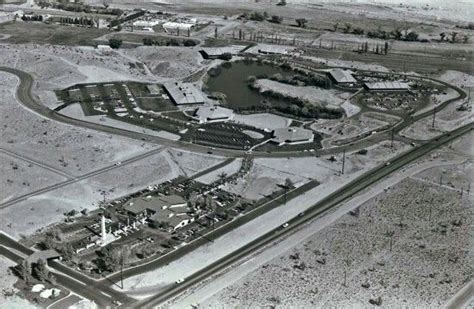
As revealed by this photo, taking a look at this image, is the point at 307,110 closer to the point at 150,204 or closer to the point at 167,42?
the point at 150,204

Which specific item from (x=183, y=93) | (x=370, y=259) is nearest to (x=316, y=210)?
(x=370, y=259)

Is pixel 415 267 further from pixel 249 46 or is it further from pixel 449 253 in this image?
pixel 249 46

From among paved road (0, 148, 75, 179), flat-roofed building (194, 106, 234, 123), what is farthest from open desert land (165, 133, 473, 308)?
flat-roofed building (194, 106, 234, 123)

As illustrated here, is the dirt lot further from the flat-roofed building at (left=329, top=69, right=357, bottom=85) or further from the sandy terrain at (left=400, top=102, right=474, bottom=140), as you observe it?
the flat-roofed building at (left=329, top=69, right=357, bottom=85)

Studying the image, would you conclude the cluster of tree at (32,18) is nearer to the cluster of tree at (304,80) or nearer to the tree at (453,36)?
the cluster of tree at (304,80)

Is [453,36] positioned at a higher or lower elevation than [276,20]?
lower

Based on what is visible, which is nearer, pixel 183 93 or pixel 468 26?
pixel 183 93

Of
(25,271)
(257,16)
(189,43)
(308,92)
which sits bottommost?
(25,271)
